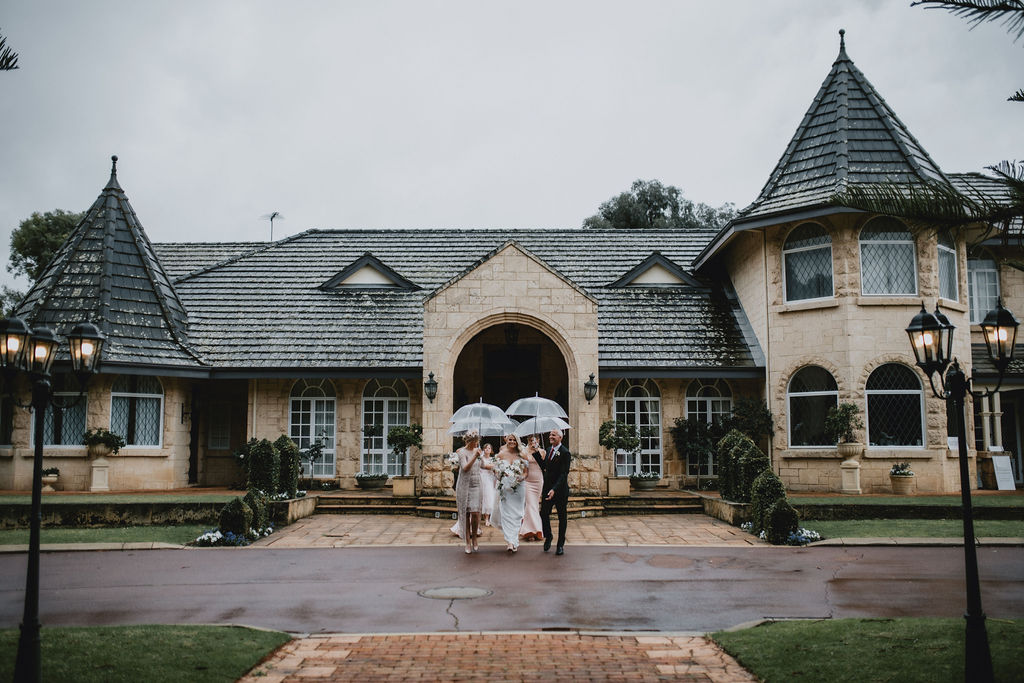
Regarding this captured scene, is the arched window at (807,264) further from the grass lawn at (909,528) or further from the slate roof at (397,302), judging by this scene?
the grass lawn at (909,528)

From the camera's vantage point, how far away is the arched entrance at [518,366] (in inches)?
848

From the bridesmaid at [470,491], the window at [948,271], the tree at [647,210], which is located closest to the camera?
the bridesmaid at [470,491]

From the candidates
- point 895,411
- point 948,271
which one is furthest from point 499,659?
point 948,271

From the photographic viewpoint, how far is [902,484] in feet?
55.4

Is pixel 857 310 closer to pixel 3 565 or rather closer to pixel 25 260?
pixel 3 565

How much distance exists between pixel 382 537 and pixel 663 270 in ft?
39.5

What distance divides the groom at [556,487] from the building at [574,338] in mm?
4223

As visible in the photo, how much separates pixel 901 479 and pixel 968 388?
10823 millimetres

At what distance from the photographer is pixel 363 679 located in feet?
19.8

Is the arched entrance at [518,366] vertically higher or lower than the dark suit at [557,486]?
higher

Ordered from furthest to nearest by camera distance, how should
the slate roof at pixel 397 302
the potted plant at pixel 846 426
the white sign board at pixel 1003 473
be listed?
the slate roof at pixel 397 302 < the white sign board at pixel 1003 473 < the potted plant at pixel 846 426

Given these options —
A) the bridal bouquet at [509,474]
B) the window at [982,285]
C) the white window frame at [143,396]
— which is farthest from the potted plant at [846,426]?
the white window frame at [143,396]

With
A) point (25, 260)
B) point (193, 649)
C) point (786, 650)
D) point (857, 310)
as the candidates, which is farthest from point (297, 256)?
point (25, 260)

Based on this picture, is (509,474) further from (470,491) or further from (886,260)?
(886,260)
